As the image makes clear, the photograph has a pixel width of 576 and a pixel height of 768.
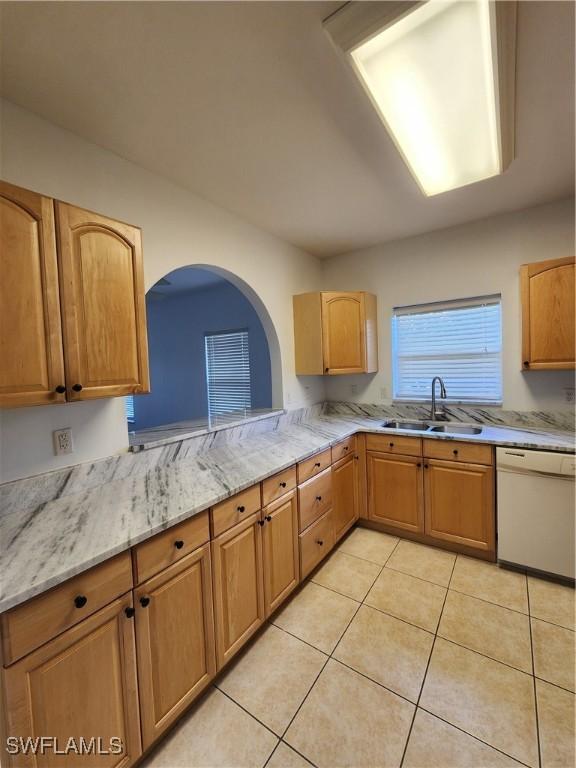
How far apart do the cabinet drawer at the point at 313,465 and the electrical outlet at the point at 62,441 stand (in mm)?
1248

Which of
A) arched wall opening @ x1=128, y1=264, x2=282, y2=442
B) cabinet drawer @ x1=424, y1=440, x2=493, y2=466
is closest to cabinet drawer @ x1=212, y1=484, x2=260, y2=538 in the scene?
cabinet drawer @ x1=424, y1=440, x2=493, y2=466

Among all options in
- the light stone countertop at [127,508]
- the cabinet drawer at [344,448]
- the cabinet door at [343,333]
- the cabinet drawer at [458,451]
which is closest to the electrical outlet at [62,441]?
the light stone countertop at [127,508]

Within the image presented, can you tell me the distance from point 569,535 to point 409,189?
8.15 feet

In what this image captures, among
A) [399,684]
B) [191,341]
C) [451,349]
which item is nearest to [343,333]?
[451,349]

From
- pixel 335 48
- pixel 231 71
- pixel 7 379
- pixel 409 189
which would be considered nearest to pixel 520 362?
pixel 409 189

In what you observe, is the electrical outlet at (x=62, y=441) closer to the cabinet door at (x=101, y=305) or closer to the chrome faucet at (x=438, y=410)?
the cabinet door at (x=101, y=305)

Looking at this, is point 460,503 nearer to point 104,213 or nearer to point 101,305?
point 101,305

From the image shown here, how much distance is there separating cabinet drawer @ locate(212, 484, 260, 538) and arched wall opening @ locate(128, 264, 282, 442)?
94.8 inches

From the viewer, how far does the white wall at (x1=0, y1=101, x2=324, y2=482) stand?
53.9 inches

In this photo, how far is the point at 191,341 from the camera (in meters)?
5.01

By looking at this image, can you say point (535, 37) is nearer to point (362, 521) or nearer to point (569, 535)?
point (569, 535)

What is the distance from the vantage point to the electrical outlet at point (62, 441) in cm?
147

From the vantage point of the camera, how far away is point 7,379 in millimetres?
1104

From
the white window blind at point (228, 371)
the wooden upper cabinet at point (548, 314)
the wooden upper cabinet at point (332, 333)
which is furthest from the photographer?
the white window blind at point (228, 371)
